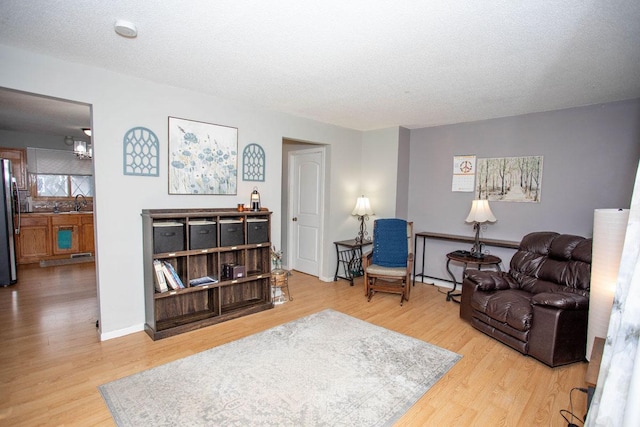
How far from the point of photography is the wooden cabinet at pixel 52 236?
564 centimetres

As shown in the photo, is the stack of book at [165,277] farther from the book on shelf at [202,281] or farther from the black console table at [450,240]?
the black console table at [450,240]

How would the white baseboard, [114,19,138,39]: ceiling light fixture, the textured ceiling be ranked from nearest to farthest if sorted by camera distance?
the textured ceiling
[114,19,138,39]: ceiling light fixture
the white baseboard

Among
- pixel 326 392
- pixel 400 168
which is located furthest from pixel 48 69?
pixel 400 168

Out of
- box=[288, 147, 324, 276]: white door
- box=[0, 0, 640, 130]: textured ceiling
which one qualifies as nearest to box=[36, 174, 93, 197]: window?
box=[288, 147, 324, 276]: white door

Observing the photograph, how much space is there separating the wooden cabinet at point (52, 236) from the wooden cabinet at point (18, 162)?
0.81 metres

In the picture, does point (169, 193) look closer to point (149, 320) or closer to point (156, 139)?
point (156, 139)

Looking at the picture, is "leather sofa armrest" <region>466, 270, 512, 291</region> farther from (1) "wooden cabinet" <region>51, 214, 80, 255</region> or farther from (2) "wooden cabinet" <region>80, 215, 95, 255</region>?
(1) "wooden cabinet" <region>51, 214, 80, 255</region>

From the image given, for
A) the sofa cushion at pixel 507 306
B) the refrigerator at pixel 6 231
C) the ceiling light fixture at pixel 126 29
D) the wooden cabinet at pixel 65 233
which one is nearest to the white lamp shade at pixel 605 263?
the sofa cushion at pixel 507 306

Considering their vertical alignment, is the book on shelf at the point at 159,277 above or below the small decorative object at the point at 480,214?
below

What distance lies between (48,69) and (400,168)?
4299 millimetres

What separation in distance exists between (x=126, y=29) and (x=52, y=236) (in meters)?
5.56

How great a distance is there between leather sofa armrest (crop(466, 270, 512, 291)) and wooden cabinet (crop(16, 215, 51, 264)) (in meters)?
7.04

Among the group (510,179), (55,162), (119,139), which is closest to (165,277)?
(119,139)

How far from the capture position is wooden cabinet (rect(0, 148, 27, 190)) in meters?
5.74
